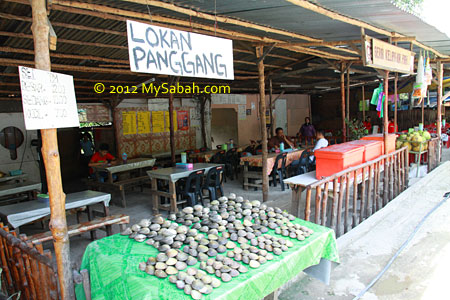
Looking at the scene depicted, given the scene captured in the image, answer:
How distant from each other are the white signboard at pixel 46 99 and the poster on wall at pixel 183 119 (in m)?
10.2

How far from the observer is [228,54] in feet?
9.93

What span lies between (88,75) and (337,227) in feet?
21.8

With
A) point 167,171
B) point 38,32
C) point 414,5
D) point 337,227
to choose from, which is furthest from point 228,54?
point 414,5

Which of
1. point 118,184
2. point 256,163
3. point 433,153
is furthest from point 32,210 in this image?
point 433,153

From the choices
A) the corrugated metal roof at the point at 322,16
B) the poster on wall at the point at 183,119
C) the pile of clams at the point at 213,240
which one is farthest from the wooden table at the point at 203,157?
the pile of clams at the point at 213,240

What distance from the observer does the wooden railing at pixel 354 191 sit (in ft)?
13.6

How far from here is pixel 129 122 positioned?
10984mm

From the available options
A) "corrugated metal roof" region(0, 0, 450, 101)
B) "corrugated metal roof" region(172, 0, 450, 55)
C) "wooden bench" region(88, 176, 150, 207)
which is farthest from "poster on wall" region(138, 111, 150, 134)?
"corrugated metal roof" region(172, 0, 450, 55)

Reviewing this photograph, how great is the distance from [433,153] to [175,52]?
28.0 feet

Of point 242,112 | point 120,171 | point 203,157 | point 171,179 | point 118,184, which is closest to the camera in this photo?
point 171,179

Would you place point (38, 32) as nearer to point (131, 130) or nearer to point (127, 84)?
point (127, 84)

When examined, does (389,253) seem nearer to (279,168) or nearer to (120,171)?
(279,168)

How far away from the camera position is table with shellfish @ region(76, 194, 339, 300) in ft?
7.02

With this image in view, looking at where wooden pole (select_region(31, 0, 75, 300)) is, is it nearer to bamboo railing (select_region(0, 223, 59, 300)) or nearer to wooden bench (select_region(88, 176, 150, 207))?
bamboo railing (select_region(0, 223, 59, 300))
